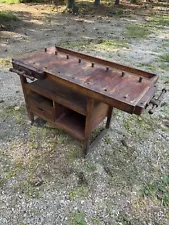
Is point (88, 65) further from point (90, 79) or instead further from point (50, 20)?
point (50, 20)

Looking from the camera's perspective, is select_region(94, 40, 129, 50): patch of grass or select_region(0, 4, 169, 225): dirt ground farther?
select_region(94, 40, 129, 50): patch of grass

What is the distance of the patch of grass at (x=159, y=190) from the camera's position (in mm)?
1780

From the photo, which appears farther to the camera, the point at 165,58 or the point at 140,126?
the point at 165,58

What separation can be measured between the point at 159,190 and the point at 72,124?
1025 millimetres

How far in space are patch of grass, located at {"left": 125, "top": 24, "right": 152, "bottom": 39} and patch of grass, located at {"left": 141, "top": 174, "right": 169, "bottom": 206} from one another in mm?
4963

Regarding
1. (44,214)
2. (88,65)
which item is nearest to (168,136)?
(88,65)

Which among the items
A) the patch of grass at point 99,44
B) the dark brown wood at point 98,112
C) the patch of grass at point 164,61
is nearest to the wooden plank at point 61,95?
the dark brown wood at point 98,112

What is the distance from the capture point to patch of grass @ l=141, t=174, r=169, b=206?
1.78 metres

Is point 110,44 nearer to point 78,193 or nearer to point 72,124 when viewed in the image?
point 72,124

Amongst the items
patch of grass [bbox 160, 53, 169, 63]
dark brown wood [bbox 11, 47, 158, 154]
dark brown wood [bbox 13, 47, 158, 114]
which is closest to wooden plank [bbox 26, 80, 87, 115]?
dark brown wood [bbox 11, 47, 158, 154]

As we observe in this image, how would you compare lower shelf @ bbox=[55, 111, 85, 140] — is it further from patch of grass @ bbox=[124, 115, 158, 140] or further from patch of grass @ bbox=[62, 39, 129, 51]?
patch of grass @ bbox=[62, 39, 129, 51]

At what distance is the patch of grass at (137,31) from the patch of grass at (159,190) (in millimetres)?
4963

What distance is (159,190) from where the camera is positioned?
1840 mm

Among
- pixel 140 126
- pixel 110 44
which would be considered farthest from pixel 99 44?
pixel 140 126
